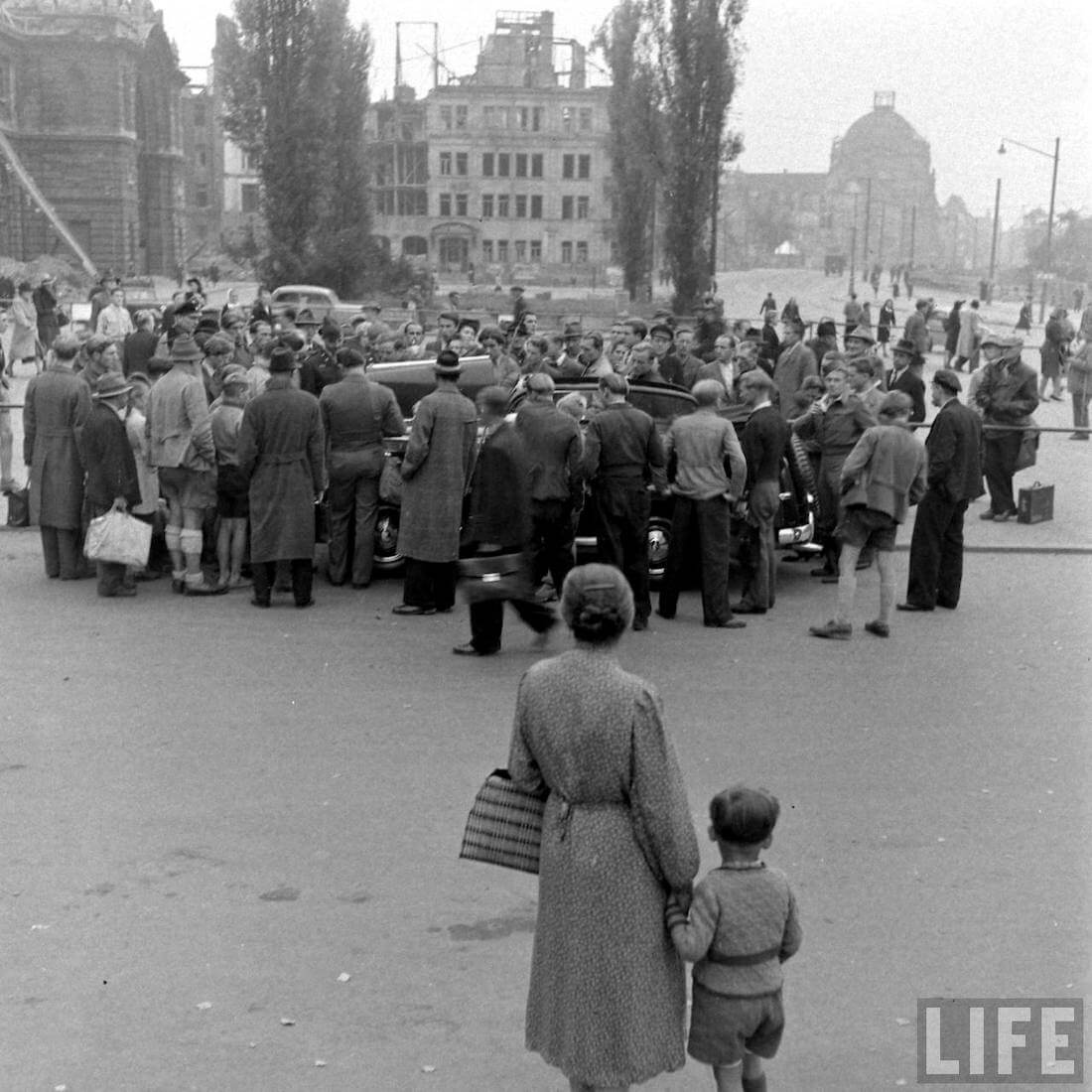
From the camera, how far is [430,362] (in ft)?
48.6

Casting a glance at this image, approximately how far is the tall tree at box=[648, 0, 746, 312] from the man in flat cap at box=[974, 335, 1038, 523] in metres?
31.1

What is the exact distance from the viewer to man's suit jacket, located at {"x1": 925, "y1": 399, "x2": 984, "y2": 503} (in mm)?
11227

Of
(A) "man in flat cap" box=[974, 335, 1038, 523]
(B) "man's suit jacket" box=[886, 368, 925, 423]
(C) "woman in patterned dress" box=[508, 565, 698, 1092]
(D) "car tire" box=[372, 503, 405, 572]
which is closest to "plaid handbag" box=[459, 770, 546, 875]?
(C) "woman in patterned dress" box=[508, 565, 698, 1092]

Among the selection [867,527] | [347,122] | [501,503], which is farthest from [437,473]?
[347,122]

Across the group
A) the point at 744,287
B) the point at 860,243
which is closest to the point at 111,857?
the point at 744,287

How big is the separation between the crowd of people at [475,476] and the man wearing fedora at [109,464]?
0.05 ft

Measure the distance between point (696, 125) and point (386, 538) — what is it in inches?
1409

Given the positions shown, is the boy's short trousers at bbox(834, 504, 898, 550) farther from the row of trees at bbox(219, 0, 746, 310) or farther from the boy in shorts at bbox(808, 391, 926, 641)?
the row of trees at bbox(219, 0, 746, 310)

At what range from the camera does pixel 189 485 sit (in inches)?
479

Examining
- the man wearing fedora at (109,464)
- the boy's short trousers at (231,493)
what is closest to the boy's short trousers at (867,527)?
the boy's short trousers at (231,493)

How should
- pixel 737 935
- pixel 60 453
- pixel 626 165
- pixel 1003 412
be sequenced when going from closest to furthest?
A: pixel 737 935
pixel 60 453
pixel 1003 412
pixel 626 165

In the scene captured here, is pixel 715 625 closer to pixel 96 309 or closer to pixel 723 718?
pixel 723 718

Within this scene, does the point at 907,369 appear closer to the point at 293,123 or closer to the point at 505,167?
the point at 293,123

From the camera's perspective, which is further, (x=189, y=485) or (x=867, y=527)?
(x=189, y=485)
